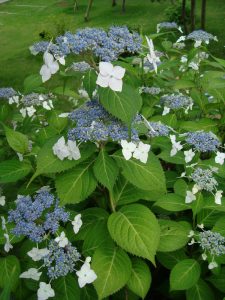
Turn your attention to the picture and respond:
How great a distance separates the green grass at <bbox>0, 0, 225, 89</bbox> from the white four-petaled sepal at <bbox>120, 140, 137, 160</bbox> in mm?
7140

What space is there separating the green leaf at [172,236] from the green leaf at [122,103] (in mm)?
603

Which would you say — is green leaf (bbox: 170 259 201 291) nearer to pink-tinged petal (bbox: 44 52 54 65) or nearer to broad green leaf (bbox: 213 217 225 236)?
broad green leaf (bbox: 213 217 225 236)

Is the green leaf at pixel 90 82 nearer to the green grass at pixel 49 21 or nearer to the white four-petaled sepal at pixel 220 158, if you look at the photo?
the white four-petaled sepal at pixel 220 158

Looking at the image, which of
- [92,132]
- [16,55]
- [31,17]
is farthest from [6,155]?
[31,17]

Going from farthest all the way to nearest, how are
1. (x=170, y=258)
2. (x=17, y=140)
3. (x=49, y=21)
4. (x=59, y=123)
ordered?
1. (x=49, y=21)
2. (x=59, y=123)
3. (x=17, y=140)
4. (x=170, y=258)

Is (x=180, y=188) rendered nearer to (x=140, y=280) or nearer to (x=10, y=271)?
(x=140, y=280)

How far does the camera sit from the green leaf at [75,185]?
5.68ft

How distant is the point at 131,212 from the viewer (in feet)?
5.99

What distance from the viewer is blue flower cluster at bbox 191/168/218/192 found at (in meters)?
1.92

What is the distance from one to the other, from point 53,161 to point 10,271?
2.04 ft

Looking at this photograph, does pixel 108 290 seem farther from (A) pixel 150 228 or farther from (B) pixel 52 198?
(B) pixel 52 198

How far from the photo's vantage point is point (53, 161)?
1.75 meters

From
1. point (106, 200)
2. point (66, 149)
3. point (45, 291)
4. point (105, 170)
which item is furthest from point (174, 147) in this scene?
point (45, 291)

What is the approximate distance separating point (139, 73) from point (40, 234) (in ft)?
4.98
